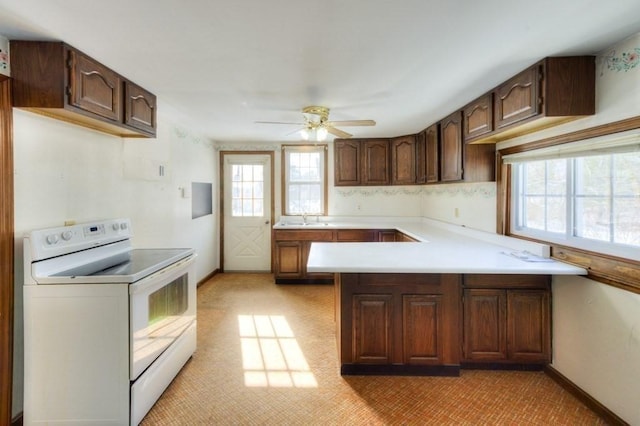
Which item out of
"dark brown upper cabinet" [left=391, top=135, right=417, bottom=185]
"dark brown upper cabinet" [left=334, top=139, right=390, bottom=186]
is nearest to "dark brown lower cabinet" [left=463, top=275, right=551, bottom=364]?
"dark brown upper cabinet" [left=391, top=135, right=417, bottom=185]

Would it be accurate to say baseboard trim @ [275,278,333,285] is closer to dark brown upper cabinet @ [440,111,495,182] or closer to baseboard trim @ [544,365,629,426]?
dark brown upper cabinet @ [440,111,495,182]

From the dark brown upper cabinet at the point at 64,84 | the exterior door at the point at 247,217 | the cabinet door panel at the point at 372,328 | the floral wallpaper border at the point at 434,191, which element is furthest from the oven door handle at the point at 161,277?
the floral wallpaper border at the point at 434,191

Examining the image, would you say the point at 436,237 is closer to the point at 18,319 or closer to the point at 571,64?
the point at 571,64

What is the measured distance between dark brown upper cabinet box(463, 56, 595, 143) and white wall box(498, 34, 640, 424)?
70mm

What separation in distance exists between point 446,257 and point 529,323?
770mm

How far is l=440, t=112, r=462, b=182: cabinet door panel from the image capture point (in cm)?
307

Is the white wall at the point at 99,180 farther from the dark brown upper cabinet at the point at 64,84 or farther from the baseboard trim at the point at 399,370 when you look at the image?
the baseboard trim at the point at 399,370

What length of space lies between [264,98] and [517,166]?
232 centimetres

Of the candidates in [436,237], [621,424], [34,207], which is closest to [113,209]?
[34,207]

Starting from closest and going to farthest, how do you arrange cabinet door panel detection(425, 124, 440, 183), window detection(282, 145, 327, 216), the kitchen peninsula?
the kitchen peninsula < cabinet door panel detection(425, 124, 440, 183) < window detection(282, 145, 327, 216)

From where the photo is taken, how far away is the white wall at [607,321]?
166 centimetres

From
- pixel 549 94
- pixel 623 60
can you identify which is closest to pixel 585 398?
pixel 549 94

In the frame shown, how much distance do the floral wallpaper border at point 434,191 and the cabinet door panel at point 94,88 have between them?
327cm

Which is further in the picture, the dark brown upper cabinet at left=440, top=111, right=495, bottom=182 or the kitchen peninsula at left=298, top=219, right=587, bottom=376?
the dark brown upper cabinet at left=440, top=111, right=495, bottom=182
